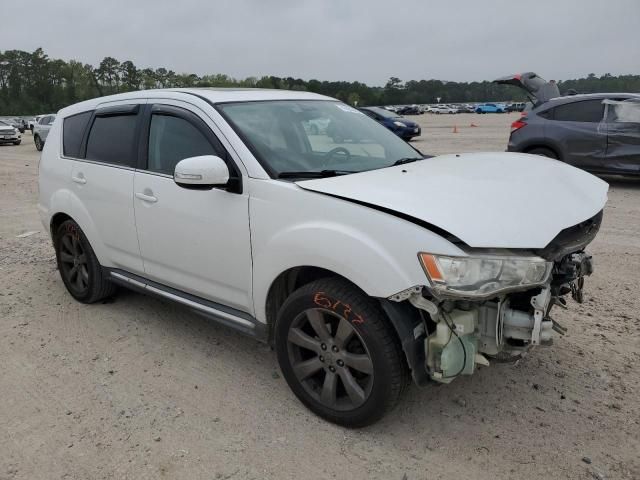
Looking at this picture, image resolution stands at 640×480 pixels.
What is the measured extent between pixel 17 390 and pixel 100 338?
0.76 meters

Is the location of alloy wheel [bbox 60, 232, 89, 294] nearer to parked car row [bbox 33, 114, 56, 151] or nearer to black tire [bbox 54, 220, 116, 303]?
black tire [bbox 54, 220, 116, 303]

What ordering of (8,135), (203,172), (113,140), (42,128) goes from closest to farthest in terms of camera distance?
1. (203,172)
2. (113,140)
3. (42,128)
4. (8,135)

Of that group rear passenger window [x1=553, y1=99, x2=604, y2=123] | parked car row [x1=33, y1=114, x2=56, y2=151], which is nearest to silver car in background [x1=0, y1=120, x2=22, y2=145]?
parked car row [x1=33, y1=114, x2=56, y2=151]

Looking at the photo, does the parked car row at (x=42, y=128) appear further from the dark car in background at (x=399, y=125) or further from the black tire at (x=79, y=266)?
the black tire at (x=79, y=266)

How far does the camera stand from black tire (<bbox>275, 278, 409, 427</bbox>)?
258 centimetres

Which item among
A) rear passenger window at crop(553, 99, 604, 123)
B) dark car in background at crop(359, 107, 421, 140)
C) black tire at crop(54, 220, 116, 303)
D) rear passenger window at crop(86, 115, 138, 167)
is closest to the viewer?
rear passenger window at crop(86, 115, 138, 167)

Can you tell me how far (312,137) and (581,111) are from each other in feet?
25.4

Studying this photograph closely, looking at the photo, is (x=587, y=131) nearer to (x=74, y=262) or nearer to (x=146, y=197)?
(x=146, y=197)

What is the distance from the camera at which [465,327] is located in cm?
249

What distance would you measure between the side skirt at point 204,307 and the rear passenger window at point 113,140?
0.86 metres

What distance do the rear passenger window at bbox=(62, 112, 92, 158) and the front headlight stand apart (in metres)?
3.38

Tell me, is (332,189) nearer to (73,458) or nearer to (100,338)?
(73,458)

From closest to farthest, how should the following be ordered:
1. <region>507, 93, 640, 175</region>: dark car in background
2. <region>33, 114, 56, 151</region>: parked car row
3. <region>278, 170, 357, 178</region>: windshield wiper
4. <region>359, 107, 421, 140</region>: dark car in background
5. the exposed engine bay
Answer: the exposed engine bay < <region>278, 170, 357, 178</region>: windshield wiper < <region>507, 93, 640, 175</region>: dark car in background < <region>359, 107, 421, 140</region>: dark car in background < <region>33, 114, 56, 151</region>: parked car row

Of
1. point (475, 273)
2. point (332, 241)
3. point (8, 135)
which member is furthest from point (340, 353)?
point (8, 135)
